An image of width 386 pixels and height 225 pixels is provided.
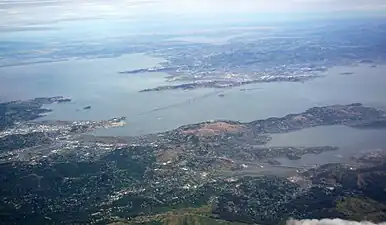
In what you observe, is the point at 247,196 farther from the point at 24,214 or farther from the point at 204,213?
the point at 24,214

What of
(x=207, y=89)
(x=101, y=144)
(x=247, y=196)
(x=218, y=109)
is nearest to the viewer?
(x=247, y=196)

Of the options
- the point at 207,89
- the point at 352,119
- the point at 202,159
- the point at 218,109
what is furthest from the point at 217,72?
the point at 202,159

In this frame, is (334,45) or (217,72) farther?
(334,45)

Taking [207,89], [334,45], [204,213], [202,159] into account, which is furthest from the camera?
[334,45]

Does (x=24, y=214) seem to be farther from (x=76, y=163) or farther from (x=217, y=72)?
(x=217, y=72)

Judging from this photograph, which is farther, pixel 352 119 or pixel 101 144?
pixel 352 119

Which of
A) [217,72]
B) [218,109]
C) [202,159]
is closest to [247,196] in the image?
[202,159]

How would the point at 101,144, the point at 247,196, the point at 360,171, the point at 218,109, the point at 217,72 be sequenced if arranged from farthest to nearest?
1. the point at 217,72
2. the point at 218,109
3. the point at 101,144
4. the point at 360,171
5. the point at 247,196

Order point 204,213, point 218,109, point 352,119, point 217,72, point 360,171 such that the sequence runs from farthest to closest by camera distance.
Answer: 1. point 217,72
2. point 218,109
3. point 352,119
4. point 360,171
5. point 204,213
